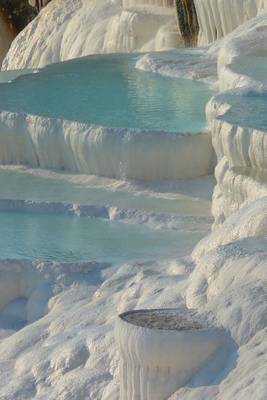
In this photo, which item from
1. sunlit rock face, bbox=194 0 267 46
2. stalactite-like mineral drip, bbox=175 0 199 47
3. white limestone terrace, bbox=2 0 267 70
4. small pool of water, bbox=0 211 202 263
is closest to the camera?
small pool of water, bbox=0 211 202 263

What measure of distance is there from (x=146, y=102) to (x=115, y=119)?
845 mm

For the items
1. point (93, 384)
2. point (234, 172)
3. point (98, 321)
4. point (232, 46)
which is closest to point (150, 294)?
point (98, 321)

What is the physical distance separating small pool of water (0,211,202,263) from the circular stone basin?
10.0 feet

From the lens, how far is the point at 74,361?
9.27 meters

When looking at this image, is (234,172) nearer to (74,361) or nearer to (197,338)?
(74,361)

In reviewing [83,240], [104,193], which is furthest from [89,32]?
[83,240]

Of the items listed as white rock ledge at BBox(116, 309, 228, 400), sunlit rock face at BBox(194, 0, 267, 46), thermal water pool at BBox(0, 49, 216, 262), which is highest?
white rock ledge at BBox(116, 309, 228, 400)

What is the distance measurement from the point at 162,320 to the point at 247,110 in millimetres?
4871

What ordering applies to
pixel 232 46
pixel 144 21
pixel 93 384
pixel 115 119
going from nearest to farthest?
pixel 93 384 < pixel 115 119 < pixel 232 46 < pixel 144 21

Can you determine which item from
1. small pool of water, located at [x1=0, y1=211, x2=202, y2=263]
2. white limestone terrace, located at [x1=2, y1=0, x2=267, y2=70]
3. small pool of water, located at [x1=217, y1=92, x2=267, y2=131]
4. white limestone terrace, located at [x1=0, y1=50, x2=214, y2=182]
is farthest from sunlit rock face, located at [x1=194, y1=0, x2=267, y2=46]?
small pool of water, located at [x1=0, y1=211, x2=202, y2=263]

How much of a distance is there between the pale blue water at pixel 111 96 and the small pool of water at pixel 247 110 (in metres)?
0.77

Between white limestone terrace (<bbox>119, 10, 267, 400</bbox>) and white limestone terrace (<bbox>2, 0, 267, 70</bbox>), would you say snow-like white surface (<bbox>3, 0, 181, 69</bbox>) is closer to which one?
white limestone terrace (<bbox>2, 0, 267, 70</bbox>)

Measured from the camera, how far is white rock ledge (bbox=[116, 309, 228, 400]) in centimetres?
742

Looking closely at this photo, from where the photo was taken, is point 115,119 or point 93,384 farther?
point 115,119
